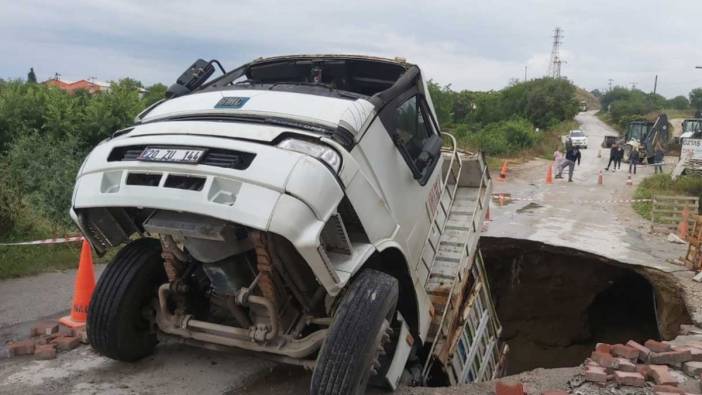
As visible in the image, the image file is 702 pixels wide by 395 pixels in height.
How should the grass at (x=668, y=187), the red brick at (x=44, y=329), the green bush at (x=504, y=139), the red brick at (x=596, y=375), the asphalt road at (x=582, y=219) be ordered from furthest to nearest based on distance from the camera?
the green bush at (x=504, y=139) → the grass at (x=668, y=187) → the asphalt road at (x=582, y=219) → the red brick at (x=44, y=329) → the red brick at (x=596, y=375)

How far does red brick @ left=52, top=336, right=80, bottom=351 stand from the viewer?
4.76 m

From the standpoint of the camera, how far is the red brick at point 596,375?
4.33 metres

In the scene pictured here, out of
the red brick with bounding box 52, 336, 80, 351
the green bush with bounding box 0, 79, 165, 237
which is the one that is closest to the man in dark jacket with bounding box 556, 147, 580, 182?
the green bush with bounding box 0, 79, 165, 237

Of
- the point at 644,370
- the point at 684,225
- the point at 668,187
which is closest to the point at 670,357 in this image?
the point at 644,370

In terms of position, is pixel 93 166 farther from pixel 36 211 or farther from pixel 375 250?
pixel 36 211

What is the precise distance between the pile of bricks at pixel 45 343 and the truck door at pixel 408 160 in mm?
2806

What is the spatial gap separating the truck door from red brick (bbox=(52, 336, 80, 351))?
9.09 ft

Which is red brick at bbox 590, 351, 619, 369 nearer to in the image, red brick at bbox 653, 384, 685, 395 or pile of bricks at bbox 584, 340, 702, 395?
pile of bricks at bbox 584, 340, 702, 395

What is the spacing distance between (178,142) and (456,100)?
51423mm

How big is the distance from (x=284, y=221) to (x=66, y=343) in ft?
9.17

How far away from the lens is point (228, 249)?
3594mm

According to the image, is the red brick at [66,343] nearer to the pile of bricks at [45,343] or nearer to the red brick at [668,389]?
the pile of bricks at [45,343]

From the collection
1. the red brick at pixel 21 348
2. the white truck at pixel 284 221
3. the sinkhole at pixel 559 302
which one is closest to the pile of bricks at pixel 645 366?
the white truck at pixel 284 221

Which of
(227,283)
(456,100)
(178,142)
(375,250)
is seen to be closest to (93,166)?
(178,142)
